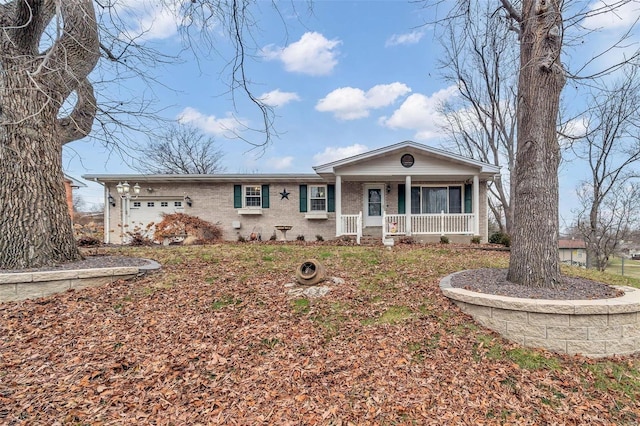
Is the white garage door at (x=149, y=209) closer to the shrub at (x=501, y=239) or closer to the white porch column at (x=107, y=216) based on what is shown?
the white porch column at (x=107, y=216)

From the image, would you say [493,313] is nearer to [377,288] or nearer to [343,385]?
[377,288]

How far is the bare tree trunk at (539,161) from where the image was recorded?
4.17m

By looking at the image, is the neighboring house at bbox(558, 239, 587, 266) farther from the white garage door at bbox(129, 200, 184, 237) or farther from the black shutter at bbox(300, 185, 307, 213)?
the white garage door at bbox(129, 200, 184, 237)

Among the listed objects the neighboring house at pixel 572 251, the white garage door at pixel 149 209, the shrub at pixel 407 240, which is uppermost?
the white garage door at pixel 149 209

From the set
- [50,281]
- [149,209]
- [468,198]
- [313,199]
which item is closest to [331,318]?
[50,281]

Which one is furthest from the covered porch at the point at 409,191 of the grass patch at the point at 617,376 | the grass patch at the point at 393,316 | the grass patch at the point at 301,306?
the grass patch at the point at 617,376

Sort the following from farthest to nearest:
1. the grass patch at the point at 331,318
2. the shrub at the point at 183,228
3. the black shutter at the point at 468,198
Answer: the black shutter at the point at 468,198
the shrub at the point at 183,228
the grass patch at the point at 331,318

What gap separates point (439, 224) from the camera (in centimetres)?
1202

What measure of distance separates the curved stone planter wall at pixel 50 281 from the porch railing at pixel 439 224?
9114 mm

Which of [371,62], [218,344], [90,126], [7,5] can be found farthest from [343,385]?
[371,62]

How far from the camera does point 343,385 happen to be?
272cm

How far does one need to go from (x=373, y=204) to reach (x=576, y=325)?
9965 millimetres

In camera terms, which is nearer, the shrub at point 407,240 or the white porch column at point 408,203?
the shrub at point 407,240

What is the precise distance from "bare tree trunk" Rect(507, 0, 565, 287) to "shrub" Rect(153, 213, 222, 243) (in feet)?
33.4
